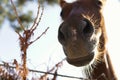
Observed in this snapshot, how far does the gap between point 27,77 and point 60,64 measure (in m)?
0.23

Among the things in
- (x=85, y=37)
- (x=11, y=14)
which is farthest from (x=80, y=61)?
(x=11, y=14)

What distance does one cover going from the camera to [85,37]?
2686 mm

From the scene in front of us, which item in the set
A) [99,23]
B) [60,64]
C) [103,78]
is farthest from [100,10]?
[60,64]

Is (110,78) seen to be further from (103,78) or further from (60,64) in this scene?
(60,64)

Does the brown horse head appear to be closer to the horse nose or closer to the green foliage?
the horse nose

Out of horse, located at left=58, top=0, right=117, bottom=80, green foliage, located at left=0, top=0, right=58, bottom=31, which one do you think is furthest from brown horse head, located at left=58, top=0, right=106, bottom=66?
green foliage, located at left=0, top=0, right=58, bottom=31

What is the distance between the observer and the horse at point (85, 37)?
2.64 meters

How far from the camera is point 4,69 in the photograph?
73.5 inches

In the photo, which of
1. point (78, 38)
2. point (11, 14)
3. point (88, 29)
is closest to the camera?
point (78, 38)

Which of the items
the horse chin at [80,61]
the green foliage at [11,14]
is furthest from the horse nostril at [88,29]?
the green foliage at [11,14]

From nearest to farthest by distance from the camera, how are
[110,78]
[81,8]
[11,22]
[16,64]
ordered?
1. [16,64]
2. [81,8]
3. [110,78]
4. [11,22]

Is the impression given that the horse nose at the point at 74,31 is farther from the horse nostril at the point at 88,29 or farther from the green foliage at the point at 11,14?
the green foliage at the point at 11,14

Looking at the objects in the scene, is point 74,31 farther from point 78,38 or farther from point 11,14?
point 11,14

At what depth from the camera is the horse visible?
8.66 feet
